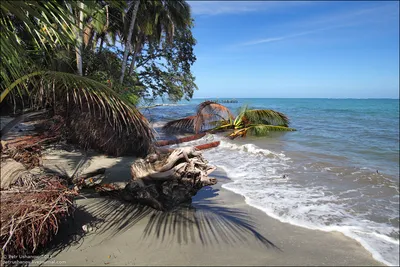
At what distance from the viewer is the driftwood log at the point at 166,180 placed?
14.6 feet

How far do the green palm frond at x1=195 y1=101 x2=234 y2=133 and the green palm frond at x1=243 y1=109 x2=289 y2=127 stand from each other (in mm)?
1288

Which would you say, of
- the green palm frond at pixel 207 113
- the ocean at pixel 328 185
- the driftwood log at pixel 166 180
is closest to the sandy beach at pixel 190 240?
the driftwood log at pixel 166 180

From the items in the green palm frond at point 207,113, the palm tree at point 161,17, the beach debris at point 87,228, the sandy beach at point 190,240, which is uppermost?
the palm tree at point 161,17

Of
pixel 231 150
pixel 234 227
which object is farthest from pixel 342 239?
pixel 231 150

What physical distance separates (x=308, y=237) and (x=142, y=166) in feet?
10.3

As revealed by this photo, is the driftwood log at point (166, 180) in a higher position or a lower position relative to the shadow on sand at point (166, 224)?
higher

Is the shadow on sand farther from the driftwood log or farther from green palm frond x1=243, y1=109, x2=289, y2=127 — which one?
green palm frond x1=243, y1=109, x2=289, y2=127

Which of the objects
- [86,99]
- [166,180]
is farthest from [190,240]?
[86,99]

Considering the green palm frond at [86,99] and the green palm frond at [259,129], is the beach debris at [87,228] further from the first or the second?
the green palm frond at [259,129]

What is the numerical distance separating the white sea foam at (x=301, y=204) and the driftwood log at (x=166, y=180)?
4.34ft

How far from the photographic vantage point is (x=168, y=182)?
458cm

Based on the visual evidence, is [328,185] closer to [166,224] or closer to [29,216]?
[166,224]

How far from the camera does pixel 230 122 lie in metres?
15.5

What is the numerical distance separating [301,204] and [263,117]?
36.6 ft
